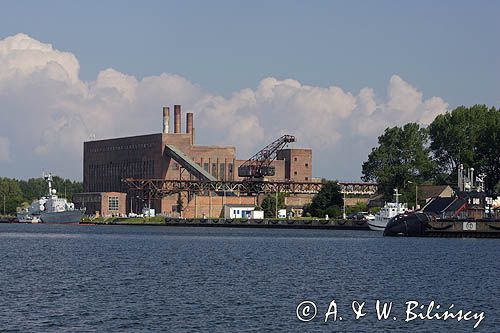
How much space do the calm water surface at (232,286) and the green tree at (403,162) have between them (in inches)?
3379

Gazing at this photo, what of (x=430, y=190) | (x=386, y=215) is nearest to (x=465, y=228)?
(x=386, y=215)

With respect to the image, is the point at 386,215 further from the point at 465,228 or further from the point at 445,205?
the point at 465,228

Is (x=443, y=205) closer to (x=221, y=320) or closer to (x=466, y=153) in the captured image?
(x=466, y=153)

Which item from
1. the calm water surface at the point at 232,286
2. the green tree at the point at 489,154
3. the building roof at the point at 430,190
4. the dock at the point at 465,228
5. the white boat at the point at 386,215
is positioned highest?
the green tree at the point at 489,154

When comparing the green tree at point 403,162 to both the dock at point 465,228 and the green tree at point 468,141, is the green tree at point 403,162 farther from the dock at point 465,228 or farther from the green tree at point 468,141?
the dock at point 465,228

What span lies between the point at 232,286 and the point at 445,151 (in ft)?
448

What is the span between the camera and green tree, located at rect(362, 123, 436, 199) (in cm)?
19400

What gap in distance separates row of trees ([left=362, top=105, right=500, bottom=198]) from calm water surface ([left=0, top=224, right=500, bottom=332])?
82.7 metres

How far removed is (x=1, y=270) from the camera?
7569cm

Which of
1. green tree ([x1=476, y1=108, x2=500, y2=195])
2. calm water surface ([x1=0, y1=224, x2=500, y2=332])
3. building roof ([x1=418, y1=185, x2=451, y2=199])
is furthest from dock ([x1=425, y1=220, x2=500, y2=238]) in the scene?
green tree ([x1=476, y1=108, x2=500, y2=195])

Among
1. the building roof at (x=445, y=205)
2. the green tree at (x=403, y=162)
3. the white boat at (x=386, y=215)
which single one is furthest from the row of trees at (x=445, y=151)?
the building roof at (x=445, y=205)

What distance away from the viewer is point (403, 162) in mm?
198500

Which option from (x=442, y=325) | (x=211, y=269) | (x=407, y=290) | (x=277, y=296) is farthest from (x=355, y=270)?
(x=442, y=325)

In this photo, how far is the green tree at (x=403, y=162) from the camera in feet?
636
